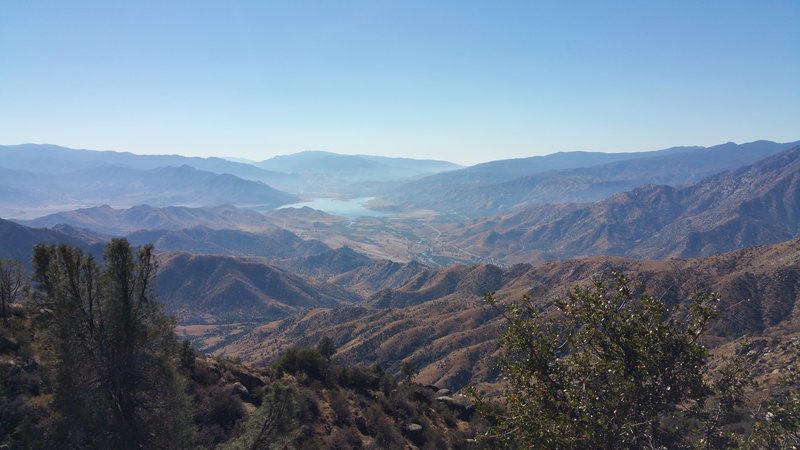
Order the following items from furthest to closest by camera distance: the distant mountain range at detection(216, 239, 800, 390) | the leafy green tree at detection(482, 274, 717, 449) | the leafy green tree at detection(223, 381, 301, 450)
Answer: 1. the distant mountain range at detection(216, 239, 800, 390)
2. the leafy green tree at detection(223, 381, 301, 450)
3. the leafy green tree at detection(482, 274, 717, 449)

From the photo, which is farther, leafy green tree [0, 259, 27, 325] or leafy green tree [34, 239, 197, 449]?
leafy green tree [0, 259, 27, 325]

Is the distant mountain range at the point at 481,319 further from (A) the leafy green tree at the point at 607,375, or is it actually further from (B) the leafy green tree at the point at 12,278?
(B) the leafy green tree at the point at 12,278

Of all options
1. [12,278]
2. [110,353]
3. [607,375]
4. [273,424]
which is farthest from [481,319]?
[110,353]

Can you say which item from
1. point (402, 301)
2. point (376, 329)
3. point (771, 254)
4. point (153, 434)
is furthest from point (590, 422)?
point (402, 301)

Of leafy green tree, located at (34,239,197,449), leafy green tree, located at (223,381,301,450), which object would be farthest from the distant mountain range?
leafy green tree, located at (34,239,197,449)

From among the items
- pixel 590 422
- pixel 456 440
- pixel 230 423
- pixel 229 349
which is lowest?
pixel 229 349

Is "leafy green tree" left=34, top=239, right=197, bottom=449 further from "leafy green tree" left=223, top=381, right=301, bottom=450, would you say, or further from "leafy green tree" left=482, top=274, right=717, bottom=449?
"leafy green tree" left=482, top=274, right=717, bottom=449

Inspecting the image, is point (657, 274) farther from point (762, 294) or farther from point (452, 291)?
point (452, 291)
